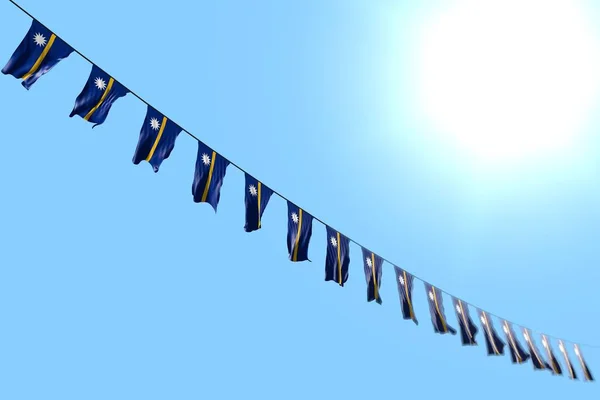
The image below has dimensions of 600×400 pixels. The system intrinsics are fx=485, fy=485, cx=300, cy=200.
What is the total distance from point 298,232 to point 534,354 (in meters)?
9.55

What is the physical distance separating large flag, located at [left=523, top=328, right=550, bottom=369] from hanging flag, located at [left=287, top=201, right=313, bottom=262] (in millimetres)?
8759

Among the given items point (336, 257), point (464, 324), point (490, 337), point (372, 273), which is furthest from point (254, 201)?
point (490, 337)

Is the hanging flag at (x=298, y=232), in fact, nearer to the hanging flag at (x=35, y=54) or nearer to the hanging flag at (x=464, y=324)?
the hanging flag at (x=35, y=54)

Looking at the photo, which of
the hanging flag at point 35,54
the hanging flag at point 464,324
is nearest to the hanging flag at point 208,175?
the hanging flag at point 35,54

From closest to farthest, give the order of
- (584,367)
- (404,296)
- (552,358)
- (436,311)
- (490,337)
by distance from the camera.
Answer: (404,296)
(436,311)
(490,337)
(552,358)
(584,367)

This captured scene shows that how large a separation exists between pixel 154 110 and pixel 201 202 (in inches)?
66.6

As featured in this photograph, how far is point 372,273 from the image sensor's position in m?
10.5

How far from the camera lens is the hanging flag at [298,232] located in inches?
370

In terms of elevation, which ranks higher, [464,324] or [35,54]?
[35,54]

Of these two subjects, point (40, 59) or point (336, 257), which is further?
point (336, 257)

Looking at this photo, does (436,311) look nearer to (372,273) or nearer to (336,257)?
(372,273)

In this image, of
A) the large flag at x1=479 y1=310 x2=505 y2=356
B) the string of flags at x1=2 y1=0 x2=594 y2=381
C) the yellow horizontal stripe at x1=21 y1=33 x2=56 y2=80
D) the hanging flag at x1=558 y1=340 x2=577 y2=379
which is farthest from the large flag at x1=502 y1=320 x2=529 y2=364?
the yellow horizontal stripe at x1=21 y1=33 x2=56 y2=80

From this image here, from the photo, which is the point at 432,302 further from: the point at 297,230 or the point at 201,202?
the point at 201,202

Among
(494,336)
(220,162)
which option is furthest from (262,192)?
(494,336)
